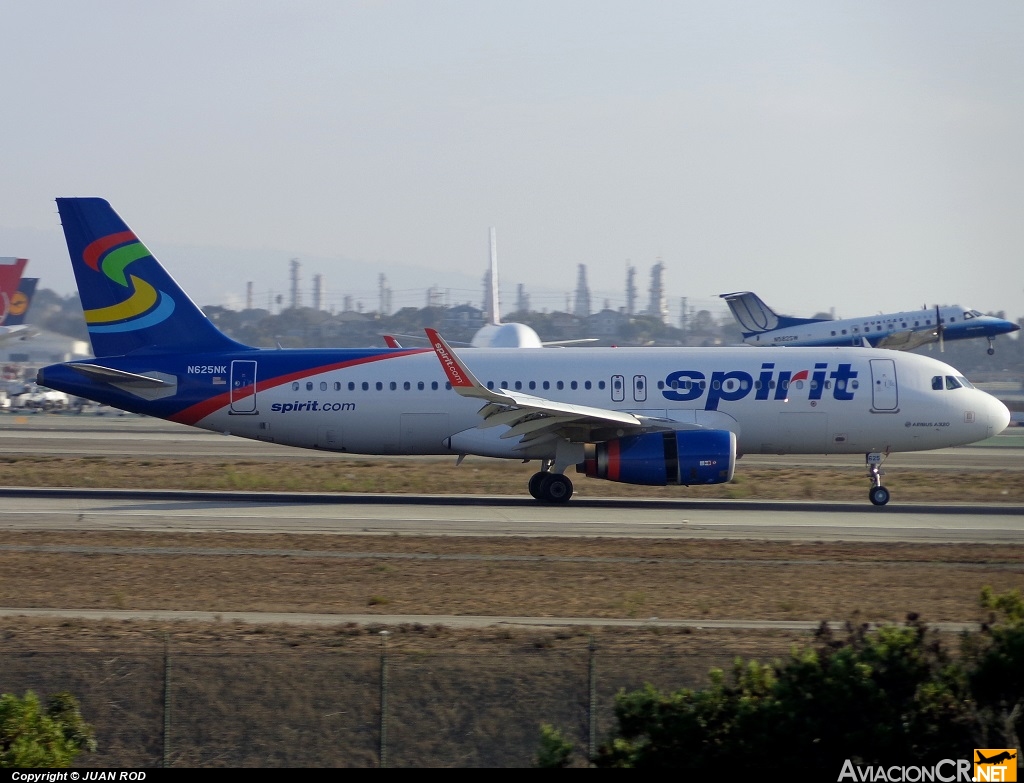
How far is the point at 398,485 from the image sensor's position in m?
30.5

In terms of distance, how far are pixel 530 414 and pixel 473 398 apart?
221 cm

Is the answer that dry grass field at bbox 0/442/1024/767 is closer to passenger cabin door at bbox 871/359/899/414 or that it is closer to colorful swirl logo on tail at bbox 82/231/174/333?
passenger cabin door at bbox 871/359/899/414

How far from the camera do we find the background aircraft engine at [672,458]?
81.5ft

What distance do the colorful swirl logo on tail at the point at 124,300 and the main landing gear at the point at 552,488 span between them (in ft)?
34.1

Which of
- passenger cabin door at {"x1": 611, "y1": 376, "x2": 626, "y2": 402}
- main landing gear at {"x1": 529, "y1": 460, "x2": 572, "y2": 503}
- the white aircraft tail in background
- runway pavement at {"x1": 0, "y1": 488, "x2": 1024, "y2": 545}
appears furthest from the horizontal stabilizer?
the white aircraft tail in background

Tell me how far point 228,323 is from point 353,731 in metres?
126

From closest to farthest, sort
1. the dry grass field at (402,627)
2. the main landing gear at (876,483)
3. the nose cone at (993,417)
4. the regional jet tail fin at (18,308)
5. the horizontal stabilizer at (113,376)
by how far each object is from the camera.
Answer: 1. the dry grass field at (402,627)
2. the main landing gear at (876,483)
3. the horizontal stabilizer at (113,376)
4. the nose cone at (993,417)
5. the regional jet tail fin at (18,308)

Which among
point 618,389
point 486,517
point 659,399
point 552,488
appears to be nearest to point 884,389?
point 659,399

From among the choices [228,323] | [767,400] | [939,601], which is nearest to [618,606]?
[939,601]

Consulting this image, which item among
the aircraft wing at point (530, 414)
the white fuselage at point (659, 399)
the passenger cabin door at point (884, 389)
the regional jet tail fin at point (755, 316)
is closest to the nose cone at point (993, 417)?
the white fuselage at point (659, 399)

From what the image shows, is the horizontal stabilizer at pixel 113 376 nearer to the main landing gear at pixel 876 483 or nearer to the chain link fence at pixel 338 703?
the chain link fence at pixel 338 703

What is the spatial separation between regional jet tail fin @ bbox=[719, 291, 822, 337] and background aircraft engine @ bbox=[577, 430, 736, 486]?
60.0 m

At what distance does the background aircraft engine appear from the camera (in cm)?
2484

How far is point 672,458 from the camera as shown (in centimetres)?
2497
